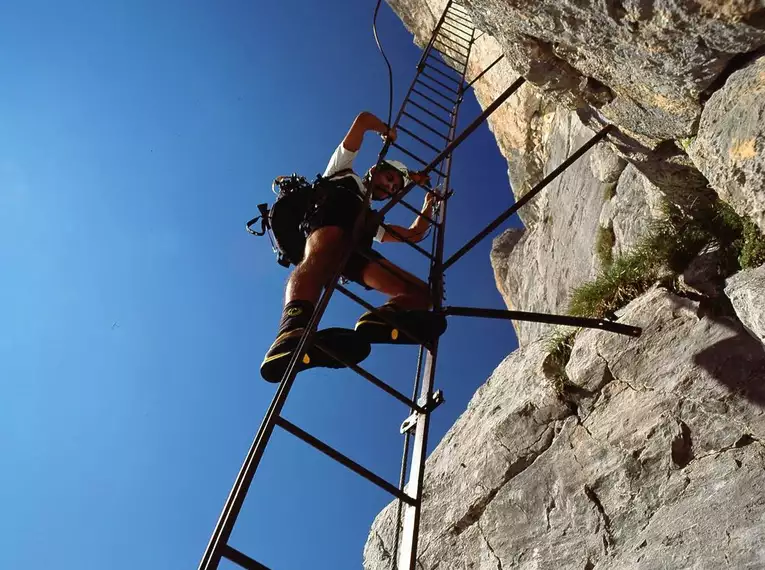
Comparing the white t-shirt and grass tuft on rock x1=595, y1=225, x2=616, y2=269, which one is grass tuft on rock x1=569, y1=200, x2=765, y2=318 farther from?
the white t-shirt

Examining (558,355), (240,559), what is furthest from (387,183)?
(240,559)

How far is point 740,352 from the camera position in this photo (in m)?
3.27

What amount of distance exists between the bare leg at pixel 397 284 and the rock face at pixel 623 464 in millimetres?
1256

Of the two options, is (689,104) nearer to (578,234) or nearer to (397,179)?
(397,179)

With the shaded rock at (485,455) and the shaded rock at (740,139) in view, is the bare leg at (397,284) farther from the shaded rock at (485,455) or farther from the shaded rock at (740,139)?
the shaded rock at (740,139)

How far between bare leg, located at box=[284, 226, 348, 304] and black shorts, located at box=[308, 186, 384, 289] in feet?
0.35

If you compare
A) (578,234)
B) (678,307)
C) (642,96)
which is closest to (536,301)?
(578,234)

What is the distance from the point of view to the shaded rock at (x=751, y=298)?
8.42ft

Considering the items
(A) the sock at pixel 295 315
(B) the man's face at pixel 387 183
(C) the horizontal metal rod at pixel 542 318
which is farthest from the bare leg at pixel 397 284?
(B) the man's face at pixel 387 183

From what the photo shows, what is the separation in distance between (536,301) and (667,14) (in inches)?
213

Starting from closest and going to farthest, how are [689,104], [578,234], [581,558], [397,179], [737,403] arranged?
1. [689,104]
2. [737,403]
3. [581,558]
4. [397,179]
5. [578,234]

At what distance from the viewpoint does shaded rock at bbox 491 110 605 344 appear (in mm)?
6137

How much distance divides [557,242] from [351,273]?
364 cm

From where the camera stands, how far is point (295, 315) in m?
3.48
